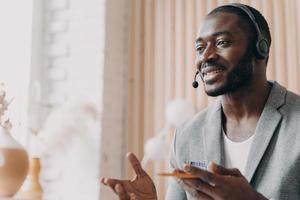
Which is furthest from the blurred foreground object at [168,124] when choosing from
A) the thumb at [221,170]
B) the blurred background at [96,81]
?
the thumb at [221,170]

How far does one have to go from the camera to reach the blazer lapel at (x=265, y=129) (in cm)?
139

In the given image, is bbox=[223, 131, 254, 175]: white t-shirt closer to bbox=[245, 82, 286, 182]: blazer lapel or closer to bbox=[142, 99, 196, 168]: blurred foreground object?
bbox=[245, 82, 286, 182]: blazer lapel

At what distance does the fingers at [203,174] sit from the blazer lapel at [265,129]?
1.13 feet

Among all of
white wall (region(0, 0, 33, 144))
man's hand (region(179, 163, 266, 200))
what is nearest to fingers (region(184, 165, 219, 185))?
man's hand (region(179, 163, 266, 200))

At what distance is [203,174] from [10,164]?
994 millimetres

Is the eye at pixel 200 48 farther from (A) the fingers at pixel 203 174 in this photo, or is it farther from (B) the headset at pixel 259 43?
(A) the fingers at pixel 203 174

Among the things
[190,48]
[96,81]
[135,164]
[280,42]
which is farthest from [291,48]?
[135,164]

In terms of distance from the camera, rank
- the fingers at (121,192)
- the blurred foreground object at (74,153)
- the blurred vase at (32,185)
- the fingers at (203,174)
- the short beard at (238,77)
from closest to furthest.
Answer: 1. the fingers at (203,174)
2. the fingers at (121,192)
3. the short beard at (238,77)
4. the blurred vase at (32,185)
5. the blurred foreground object at (74,153)

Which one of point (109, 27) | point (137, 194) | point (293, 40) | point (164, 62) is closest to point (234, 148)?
point (137, 194)

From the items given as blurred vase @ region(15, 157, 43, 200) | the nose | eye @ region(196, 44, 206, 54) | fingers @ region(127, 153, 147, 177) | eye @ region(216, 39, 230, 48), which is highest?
eye @ region(216, 39, 230, 48)

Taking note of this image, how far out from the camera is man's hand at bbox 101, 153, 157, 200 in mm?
1341

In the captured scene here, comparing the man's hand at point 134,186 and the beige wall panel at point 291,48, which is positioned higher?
the beige wall panel at point 291,48

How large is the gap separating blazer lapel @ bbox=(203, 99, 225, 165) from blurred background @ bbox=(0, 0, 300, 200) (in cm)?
60

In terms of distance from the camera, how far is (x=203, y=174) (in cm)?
104
